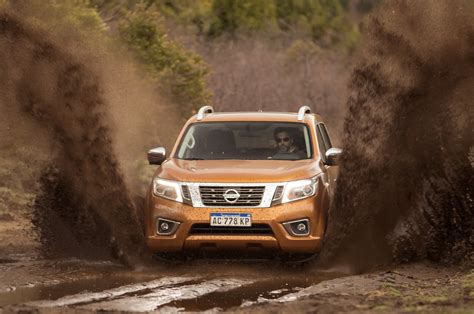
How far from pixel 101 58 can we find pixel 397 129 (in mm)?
4230

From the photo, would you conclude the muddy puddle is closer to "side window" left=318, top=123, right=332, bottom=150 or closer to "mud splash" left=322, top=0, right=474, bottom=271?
"mud splash" left=322, top=0, right=474, bottom=271

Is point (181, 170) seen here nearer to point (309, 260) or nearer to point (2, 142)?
point (309, 260)

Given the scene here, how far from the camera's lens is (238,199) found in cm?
1197

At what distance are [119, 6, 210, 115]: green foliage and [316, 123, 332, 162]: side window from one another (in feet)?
61.5

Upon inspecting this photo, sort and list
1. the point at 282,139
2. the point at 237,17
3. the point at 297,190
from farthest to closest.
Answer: the point at 237,17
the point at 282,139
the point at 297,190

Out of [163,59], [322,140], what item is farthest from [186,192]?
[163,59]

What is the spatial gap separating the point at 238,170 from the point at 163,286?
76.5 inches

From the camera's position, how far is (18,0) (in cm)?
1623

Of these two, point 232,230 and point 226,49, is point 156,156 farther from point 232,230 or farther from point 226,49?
point 226,49

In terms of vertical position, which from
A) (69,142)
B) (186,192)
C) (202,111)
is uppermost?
(202,111)

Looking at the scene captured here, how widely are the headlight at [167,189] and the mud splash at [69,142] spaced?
38.3 inches

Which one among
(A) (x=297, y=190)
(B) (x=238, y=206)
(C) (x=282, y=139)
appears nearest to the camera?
(B) (x=238, y=206)

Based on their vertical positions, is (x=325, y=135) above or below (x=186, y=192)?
above

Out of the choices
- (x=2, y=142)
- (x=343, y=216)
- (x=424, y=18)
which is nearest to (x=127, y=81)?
(x=2, y=142)
